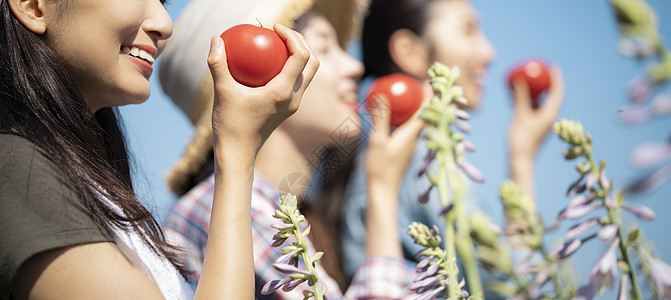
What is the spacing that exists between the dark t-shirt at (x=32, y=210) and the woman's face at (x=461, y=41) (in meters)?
1.93

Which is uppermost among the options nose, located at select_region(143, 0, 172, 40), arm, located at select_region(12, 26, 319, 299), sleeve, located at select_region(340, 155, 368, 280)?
nose, located at select_region(143, 0, 172, 40)

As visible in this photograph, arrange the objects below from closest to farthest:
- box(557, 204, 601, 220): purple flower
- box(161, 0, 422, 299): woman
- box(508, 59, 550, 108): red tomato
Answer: box(557, 204, 601, 220): purple flower → box(161, 0, 422, 299): woman → box(508, 59, 550, 108): red tomato

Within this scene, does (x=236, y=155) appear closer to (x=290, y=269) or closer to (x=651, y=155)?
(x=290, y=269)

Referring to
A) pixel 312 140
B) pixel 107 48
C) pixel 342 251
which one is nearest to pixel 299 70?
pixel 107 48

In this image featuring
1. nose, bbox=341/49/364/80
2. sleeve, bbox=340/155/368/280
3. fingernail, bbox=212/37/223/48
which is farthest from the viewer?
sleeve, bbox=340/155/368/280

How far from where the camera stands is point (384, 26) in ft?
8.74

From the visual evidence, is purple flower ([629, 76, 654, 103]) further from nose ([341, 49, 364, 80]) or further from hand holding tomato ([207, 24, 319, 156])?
nose ([341, 49, 364, 80])

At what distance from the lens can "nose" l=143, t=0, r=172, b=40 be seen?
0.81 meters

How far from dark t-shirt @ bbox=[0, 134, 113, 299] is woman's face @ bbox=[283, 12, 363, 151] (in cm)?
77

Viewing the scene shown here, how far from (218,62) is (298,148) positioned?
839 millimetres

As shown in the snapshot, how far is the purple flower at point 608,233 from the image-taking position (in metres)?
0.36

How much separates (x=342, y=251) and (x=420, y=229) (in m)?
1.67

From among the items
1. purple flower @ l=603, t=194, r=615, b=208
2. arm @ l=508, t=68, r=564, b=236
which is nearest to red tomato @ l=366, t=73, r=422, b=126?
purple flower @ l=603, t=194, r=615, b=208

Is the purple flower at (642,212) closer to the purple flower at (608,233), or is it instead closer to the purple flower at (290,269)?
the purple flower at (608,233)
